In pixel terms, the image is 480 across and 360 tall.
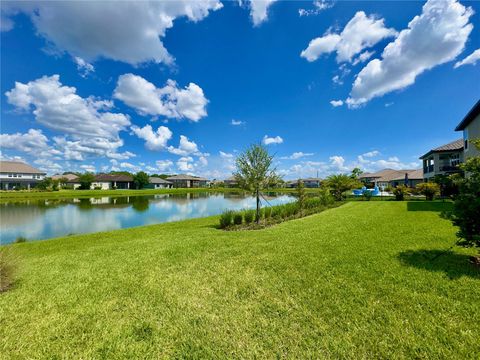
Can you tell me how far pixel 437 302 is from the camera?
344 cm

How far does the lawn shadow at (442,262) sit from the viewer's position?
4456 mm

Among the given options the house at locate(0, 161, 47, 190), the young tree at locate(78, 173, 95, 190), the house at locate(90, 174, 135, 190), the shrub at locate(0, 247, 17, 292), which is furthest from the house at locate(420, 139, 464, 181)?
the house at locate(0, 161, 47, 190)

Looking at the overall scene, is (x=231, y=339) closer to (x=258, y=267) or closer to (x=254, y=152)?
(x=258, y=267)

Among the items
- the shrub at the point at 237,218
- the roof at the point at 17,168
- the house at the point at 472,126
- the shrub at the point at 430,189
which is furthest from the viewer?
the roof at the point at 17,168

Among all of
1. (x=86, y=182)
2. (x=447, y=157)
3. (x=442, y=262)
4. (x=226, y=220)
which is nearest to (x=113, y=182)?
(x=86, y=182)

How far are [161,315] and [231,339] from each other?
121 centimetres

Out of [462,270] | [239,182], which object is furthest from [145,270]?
[239,182]

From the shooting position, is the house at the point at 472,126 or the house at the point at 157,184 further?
the house at the point at 157,184

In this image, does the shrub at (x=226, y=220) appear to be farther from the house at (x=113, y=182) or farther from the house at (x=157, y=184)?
the house at (x=157, y=184)

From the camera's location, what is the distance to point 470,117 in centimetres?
1761

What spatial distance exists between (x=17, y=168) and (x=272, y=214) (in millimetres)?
80273

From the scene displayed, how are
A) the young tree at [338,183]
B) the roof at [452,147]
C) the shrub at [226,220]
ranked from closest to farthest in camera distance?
the shrub at [226,220] → the roof at [452,147] → the young tree at [338,183]

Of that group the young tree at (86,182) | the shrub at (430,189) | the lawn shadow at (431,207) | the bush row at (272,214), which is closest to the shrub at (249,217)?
the bush row at (272,214)

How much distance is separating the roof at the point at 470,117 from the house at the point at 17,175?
78670mm
